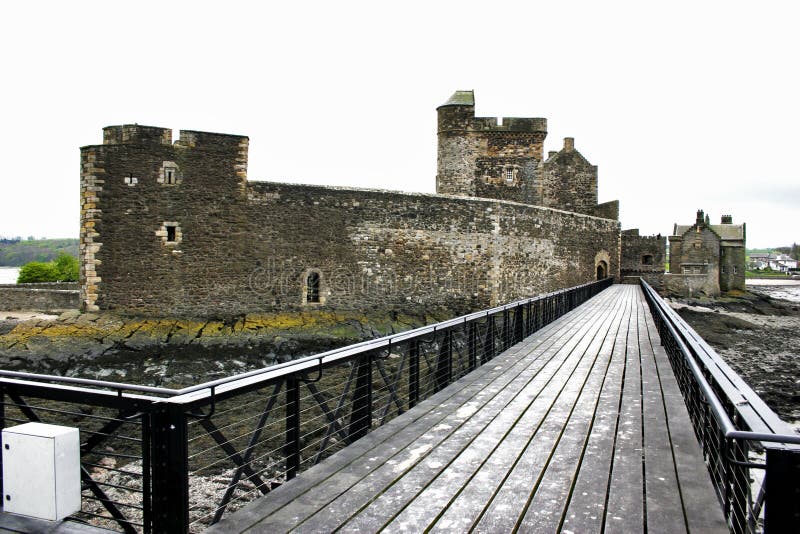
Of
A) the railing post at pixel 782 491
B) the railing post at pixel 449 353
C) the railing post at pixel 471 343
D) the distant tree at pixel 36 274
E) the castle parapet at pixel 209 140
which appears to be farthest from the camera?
the distant tree at pixel 36 274

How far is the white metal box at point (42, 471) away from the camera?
9.78 feet

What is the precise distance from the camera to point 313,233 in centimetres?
1833

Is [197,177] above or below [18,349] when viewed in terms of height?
above

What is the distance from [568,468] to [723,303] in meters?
38.0

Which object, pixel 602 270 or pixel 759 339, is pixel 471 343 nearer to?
pixel 759 339

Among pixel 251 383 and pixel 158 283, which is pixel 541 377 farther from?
pixel 158 283

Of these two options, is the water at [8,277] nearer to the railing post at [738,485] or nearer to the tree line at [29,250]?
the tree line at [29,250]

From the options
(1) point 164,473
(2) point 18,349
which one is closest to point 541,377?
(1) point 164,473

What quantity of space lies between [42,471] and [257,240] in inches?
589

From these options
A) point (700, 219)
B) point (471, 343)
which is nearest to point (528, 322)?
point (471, 343)

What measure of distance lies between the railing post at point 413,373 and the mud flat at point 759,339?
315 inches

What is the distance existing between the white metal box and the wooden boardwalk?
0.84 meters

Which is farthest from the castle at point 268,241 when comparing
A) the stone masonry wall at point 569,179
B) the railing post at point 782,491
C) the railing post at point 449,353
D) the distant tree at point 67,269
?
the distant tree at point 67,269

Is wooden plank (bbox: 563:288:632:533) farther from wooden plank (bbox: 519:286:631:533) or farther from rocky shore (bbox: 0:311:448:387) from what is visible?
rocky shore (bbox: 0:311:448:387)
